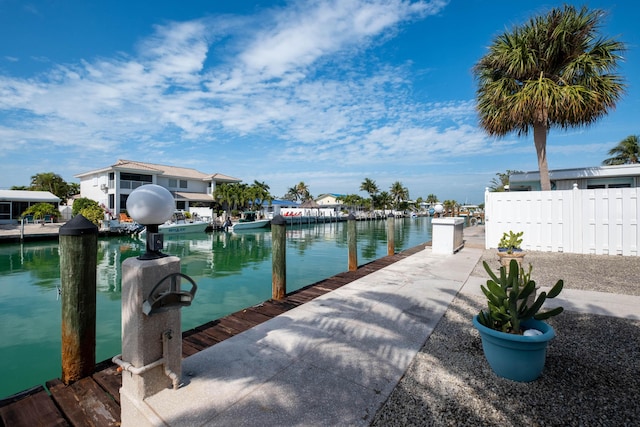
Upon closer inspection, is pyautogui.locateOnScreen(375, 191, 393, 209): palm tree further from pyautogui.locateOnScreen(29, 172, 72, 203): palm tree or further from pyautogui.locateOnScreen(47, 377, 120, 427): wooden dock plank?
pyautogui.locateOnScreen(47, 377, 120, 427): wooden dock plank

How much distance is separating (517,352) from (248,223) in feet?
101

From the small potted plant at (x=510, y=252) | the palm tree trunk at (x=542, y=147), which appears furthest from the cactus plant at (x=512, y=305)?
the palm tree trunk at (x=542, y=147)

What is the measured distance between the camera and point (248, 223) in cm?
3191

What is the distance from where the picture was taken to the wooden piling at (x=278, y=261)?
18.0 feet

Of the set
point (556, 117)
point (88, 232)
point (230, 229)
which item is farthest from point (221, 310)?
point (230, 229)

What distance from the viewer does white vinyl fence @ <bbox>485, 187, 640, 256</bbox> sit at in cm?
916

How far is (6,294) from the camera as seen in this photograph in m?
8.71

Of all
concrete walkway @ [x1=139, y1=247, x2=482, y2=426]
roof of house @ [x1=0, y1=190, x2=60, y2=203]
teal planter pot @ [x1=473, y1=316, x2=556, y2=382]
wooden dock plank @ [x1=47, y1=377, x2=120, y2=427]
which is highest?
roof of house @ [x1=0, y1=190, x2=60, y2=203]

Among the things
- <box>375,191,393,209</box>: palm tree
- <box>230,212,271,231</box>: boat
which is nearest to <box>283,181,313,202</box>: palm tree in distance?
<box>375,191,393,209</box>: palm tree

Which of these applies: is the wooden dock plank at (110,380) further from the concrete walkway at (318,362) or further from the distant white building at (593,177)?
the distant white building at (593,177)

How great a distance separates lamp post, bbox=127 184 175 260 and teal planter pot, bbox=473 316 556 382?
2.96m

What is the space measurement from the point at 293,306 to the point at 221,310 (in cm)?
313

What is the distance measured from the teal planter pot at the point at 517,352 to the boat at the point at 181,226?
25686 mm

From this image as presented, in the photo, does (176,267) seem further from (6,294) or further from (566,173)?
(566,173)
